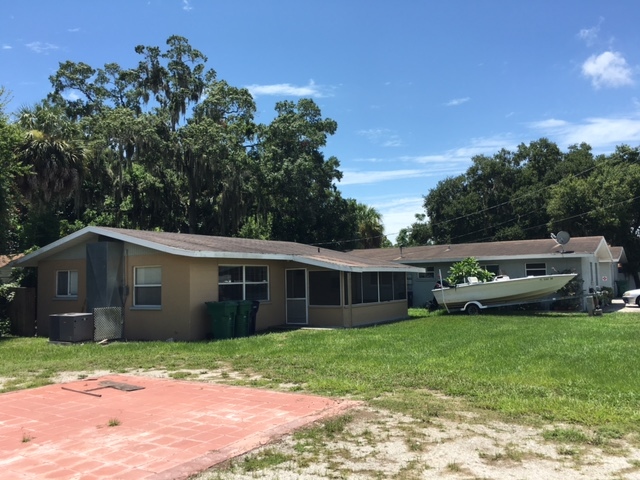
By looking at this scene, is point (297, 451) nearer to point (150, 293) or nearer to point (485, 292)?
point (150, 293)

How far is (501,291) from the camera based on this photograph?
72.7 feet

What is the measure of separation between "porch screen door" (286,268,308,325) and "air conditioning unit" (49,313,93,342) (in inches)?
264

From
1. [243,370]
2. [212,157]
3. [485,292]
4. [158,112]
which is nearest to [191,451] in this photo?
[243,370]

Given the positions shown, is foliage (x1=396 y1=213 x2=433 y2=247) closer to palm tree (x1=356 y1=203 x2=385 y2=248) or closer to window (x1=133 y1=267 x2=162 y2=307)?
palm tree (x1=356 y1=203 x2=385 y2=248)

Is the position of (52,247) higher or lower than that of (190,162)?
lower

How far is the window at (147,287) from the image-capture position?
1563cm

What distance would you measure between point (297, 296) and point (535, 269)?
13.3m

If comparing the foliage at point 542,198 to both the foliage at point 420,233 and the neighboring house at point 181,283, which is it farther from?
the neighboring house at point 181,283

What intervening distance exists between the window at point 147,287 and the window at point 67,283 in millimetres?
2958

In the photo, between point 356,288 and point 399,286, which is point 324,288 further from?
point 399,286

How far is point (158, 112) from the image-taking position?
116 feet

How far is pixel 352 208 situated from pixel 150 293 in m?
25.7

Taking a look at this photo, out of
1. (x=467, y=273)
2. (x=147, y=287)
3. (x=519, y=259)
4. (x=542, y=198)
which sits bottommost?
(x=147, y=287)

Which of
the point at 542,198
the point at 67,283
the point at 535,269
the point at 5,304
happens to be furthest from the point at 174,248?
the point at 542,198
